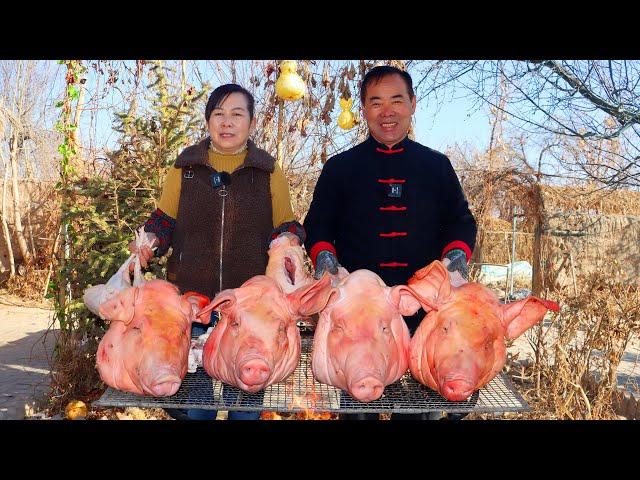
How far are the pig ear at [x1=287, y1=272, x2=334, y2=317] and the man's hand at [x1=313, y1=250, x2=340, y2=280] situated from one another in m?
0.23

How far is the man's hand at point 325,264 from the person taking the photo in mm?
A: 3500

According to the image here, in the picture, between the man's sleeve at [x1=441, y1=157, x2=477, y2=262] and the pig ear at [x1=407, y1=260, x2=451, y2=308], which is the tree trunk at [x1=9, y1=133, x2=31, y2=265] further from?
the pig ear at [x1=407, y1=260, x2=451, y2=308]

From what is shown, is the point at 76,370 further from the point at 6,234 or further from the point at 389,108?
the point at 6,234

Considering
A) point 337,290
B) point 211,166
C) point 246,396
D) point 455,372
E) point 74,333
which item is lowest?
point 74,333

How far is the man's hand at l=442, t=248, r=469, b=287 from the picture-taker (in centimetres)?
344

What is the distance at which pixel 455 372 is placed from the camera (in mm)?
2971

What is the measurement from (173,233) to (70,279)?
3.56 meters

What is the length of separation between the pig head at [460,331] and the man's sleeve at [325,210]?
0.80 meters

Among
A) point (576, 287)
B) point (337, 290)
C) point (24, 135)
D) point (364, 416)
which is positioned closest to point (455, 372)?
point (337, 290)

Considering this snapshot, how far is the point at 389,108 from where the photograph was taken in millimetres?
3936

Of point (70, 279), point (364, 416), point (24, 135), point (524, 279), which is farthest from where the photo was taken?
point (24, 135)

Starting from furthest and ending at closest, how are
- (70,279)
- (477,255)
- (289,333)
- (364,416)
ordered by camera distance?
(477,255) < (70,279) < (364,416) < (289,333)

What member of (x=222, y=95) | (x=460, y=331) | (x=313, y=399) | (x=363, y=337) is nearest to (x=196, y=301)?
(x=313, y=399)

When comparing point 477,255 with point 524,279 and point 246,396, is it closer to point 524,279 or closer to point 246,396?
point 524,279
